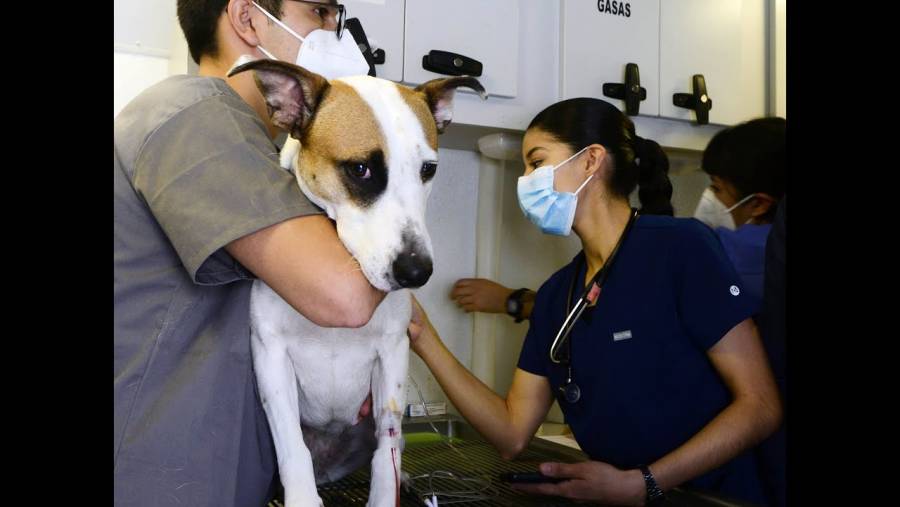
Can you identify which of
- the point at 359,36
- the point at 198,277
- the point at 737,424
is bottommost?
the point at 737,424

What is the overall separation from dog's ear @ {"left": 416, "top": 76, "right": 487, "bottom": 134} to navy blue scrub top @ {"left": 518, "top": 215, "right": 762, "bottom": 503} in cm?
52

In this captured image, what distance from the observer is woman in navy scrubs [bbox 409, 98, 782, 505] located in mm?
1245

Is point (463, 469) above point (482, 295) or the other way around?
the other way around

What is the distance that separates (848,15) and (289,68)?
60 cm

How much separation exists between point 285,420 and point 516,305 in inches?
39.6

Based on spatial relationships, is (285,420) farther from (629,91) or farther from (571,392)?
(629,91)

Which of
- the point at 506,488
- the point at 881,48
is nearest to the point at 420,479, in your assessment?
the point at 506,488

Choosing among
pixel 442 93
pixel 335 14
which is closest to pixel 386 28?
pixel 335 14

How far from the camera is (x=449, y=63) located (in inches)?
60.9

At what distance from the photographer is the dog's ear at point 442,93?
102cm

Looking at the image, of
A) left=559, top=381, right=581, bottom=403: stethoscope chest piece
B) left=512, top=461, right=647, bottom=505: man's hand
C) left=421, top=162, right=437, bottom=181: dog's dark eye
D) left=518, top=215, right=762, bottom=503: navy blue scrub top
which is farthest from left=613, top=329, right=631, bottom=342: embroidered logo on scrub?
left=421, top=162, right=437, bottom=181: dog's dark eye

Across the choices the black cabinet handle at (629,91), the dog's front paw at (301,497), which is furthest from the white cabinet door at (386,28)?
the dog's front paw at (301,497)

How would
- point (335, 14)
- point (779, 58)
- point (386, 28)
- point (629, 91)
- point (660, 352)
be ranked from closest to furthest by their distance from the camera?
point (335, 14), point (660, 352), point (386, 28), point (629, 91), point (779, 58)
